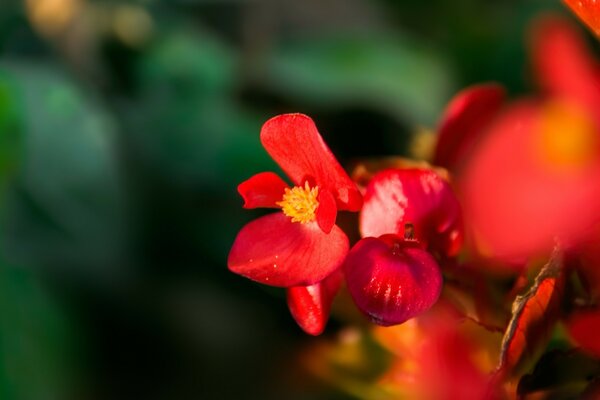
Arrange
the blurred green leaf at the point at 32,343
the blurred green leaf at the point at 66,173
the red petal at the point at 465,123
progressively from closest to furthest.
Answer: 1. the red petal at the point at 465,123
2. the blurred green leaf at the point at 32,343
3. the blurred green leaf at the point at 66,173

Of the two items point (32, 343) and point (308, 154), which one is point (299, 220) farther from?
point (32, 343)

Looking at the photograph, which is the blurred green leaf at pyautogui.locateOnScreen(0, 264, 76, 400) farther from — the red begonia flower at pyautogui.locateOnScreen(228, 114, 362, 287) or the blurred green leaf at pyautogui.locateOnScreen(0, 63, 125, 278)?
the red begonia flower at pyautogui.locateOnScreen(228, 114, 362, 287)

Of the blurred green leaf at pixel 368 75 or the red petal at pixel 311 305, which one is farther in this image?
the blurred green leaf at pixel 368 75

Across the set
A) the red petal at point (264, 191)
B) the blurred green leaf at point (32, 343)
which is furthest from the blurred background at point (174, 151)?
the red petal at point (264, 191)

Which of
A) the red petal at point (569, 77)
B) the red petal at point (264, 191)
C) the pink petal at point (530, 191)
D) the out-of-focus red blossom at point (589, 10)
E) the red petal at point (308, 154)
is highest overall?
the out-of-focus red blossom at point (589, 10)

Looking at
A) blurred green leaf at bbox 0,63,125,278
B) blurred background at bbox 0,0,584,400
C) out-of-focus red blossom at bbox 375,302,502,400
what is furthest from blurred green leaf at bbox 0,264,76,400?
out-of-focus red blossom at bbox 375,302,502,400

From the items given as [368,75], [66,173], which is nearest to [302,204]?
[66,173]

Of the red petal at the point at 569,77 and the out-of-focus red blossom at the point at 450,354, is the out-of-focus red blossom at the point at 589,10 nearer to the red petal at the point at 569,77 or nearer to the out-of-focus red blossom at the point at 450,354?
the red petal at the point at 569,77
